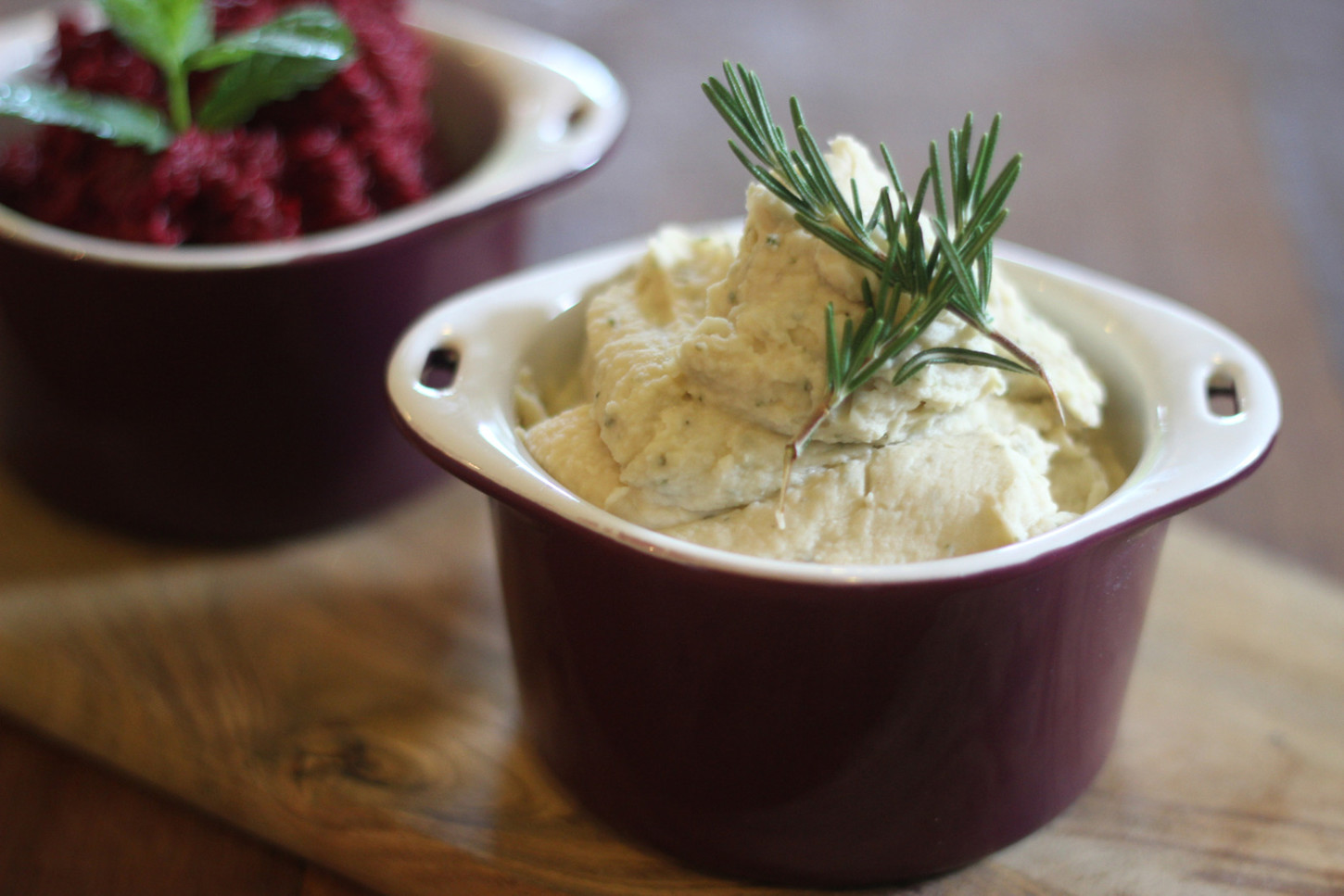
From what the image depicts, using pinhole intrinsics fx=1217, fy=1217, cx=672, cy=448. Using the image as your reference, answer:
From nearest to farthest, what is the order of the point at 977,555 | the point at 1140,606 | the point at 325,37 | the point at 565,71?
the point at 977,555 → the point at 1140,606 → the point at 325,37 → the point at 565,71

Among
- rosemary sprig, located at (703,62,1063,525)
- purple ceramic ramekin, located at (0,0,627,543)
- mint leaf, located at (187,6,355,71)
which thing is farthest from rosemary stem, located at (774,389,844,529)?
mint leaf, located at (187,6,355,71)

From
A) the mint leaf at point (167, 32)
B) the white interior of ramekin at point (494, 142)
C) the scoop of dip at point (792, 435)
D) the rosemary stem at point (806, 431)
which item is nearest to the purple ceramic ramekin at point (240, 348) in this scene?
the white interior of ramekin at point (494, 142)

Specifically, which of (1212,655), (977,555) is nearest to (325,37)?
(977,555)

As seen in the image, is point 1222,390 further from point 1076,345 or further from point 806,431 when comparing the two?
point 806,431

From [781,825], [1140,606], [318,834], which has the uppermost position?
[1140,606]

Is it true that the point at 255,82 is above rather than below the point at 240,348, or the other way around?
above

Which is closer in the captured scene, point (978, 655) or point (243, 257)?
point (978, 655)

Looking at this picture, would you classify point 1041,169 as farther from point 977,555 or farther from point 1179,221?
point 977,555

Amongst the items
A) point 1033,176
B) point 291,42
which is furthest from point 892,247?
point 1033,176
